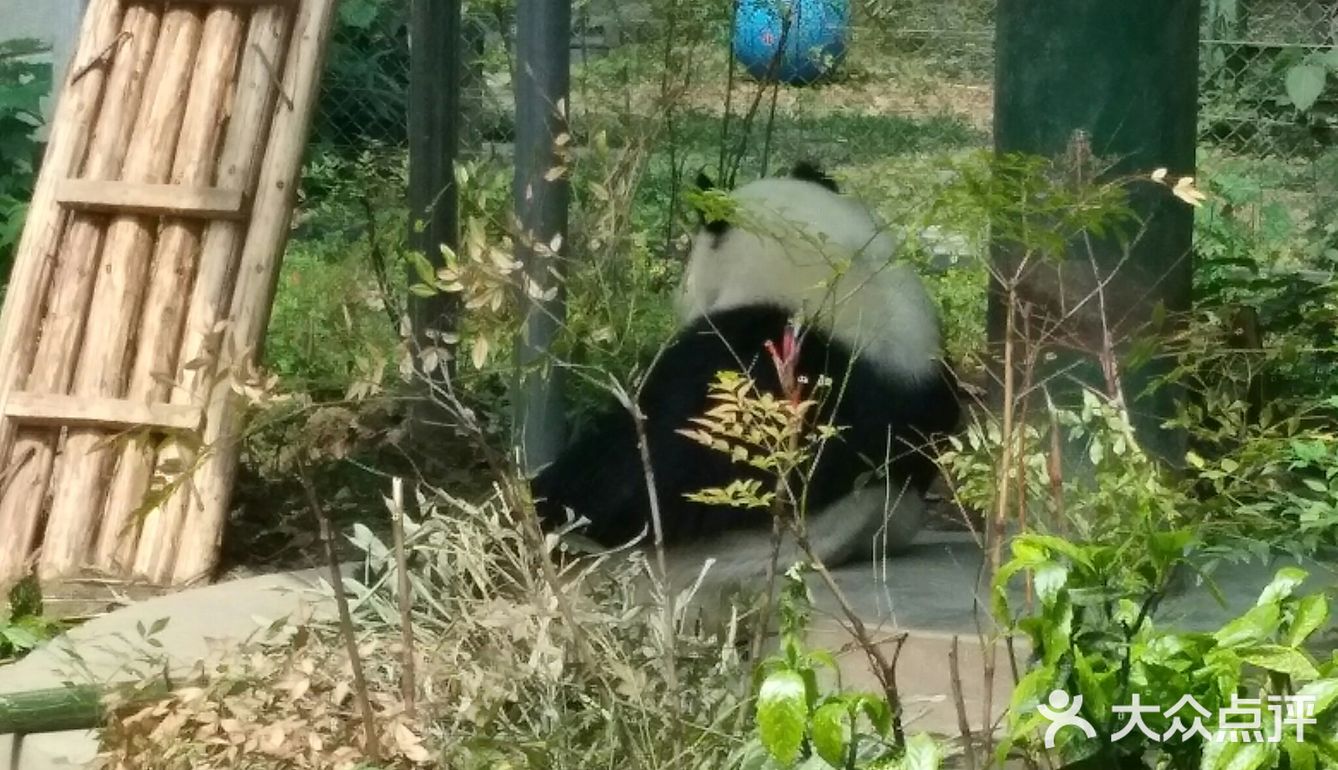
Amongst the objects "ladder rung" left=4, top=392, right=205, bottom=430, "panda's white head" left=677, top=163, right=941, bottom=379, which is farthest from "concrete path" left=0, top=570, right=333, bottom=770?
"panda's white head" left=677, top=163, right=941, bottom=379

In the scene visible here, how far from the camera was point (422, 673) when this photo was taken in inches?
141

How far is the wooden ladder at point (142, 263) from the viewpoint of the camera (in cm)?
481

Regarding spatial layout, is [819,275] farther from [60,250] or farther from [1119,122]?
[60,250]

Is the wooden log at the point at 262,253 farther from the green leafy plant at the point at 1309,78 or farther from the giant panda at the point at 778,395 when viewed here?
the green leafy plant at the point at 1309,78

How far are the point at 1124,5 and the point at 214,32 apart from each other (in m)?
2.75

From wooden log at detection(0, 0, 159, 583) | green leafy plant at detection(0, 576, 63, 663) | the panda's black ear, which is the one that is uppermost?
the panda's black ear

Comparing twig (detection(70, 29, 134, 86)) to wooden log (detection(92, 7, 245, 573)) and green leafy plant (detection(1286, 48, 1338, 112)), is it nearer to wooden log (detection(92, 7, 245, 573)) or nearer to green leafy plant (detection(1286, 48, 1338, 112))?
wooden log (detection(92, 7, 245, 573))

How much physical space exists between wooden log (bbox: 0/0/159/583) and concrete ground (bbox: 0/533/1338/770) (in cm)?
69

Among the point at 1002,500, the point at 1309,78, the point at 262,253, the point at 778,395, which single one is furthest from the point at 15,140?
the point at 1002,500

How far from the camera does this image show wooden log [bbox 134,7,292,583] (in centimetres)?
480

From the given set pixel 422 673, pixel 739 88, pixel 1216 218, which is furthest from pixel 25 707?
pixel 1216 218

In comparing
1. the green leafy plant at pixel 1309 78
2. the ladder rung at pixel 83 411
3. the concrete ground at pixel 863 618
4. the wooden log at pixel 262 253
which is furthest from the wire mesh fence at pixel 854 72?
the concrete ground at pixel 863 618

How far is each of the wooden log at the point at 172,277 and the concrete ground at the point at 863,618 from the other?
0.46 meters

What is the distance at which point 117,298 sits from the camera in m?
4.96
